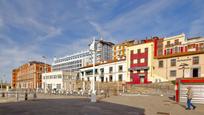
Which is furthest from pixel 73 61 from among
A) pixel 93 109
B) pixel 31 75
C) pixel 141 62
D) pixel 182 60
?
pixel 93 109

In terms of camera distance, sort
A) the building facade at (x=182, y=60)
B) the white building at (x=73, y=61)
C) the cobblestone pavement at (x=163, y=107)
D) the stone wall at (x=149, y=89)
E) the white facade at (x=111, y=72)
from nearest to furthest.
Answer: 1. the cobblestone pavement at (x=163, y=107)
2. the stone wall at (x=149, y=89)
3. the building facade at (x=182, y=60)
4. the white facade at (x=111, y=72)
5. the white building at (x=73, y=61)

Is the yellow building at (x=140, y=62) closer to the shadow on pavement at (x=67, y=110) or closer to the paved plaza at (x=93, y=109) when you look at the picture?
the paved plaza at (x=93, y=109)

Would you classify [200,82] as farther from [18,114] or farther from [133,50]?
[133,50]

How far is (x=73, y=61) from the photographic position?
132500 millimetres

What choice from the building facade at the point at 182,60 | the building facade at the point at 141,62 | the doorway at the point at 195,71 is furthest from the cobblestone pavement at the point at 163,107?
the building facade at the point at 141,62

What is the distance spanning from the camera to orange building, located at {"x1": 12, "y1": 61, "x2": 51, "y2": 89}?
398 ft

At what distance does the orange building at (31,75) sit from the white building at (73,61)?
23.4 ft

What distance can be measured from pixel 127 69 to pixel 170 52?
43.2 ft

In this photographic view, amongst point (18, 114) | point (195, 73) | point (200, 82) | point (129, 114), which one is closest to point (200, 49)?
point (195, 73)

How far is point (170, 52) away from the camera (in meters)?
59.4

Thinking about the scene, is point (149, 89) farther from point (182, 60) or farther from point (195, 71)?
point (182, 60)

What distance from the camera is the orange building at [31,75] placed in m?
121

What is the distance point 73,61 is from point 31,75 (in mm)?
24250

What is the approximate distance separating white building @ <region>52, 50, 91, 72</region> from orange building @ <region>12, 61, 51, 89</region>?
23.4 feet
